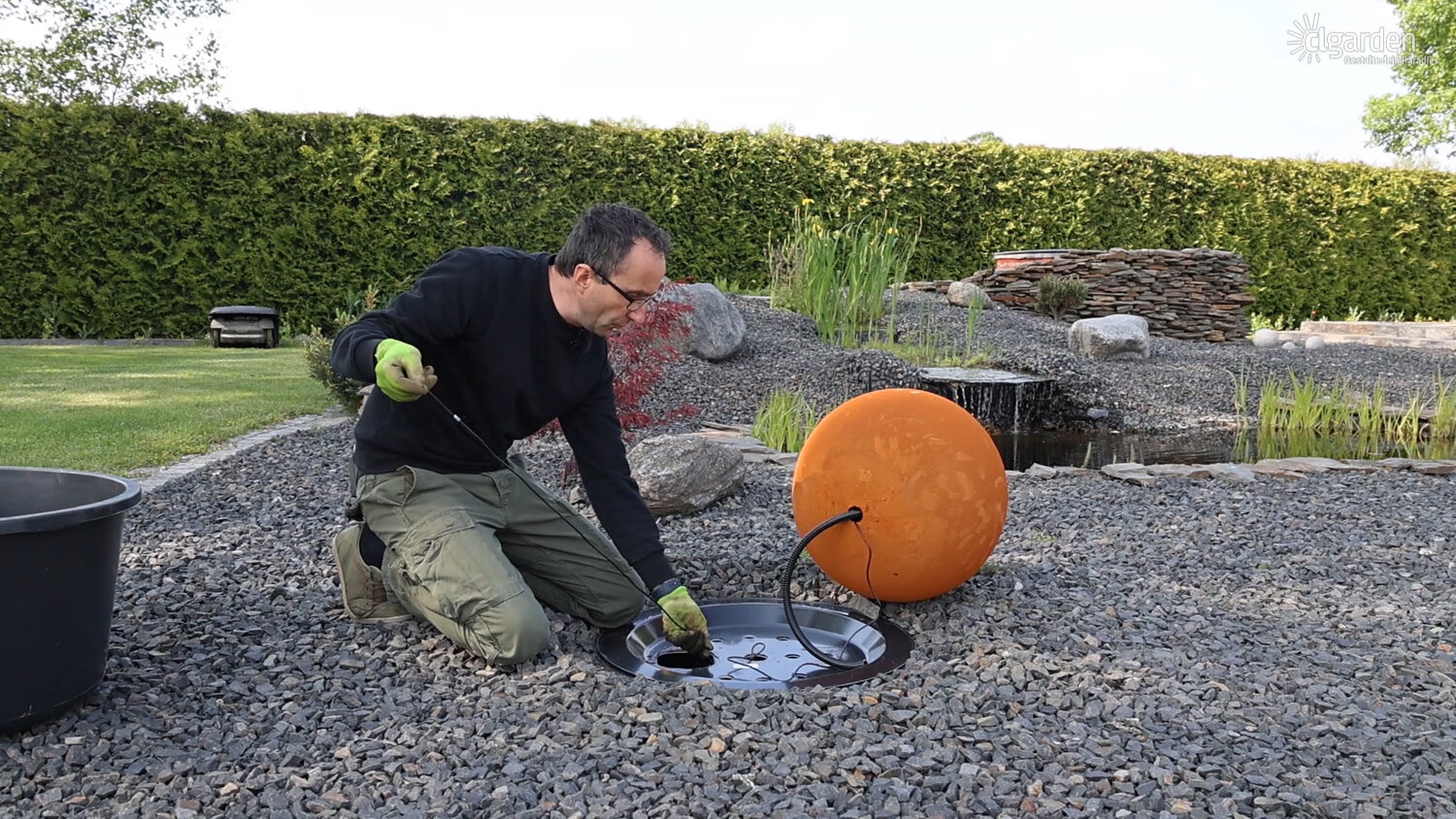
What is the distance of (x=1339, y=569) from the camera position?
3504mm

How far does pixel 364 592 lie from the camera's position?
286cm

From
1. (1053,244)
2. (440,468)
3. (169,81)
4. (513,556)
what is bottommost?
(513,556)

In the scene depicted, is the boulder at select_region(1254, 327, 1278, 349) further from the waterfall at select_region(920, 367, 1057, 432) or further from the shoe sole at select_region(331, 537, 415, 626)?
the shoe sole at select_region(331, 537, 415, 626)

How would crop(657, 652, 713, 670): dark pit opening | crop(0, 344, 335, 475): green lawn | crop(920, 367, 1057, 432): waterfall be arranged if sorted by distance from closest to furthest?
crop(657, 652, 713, 670): dark pit opening, crop(0, 344, 335, 475): green lawn, crop(920, 367, 1057, 432): waterfall

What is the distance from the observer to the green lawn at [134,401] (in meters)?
5.25

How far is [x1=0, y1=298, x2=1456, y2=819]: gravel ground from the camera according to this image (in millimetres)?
1932

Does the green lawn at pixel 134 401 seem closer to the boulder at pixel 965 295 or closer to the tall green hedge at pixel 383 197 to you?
the tall green hedge at pixel 383 197

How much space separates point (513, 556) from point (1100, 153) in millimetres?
13185

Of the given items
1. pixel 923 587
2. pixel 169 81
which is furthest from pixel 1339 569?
pixel 169 81

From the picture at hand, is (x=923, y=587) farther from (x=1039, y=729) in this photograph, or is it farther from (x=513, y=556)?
(x=513, y=556)

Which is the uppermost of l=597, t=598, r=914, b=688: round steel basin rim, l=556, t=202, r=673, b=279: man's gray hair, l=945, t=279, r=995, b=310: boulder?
l=945, t=279, r=995, b=310: boulder

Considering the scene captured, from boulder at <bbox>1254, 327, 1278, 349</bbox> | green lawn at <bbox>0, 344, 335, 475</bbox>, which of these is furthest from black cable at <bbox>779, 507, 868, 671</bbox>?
boulder at <bbox>1254, 327, 1278, 349</bbox>

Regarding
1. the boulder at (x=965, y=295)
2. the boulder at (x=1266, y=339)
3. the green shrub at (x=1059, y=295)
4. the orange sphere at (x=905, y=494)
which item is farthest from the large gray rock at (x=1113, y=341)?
the orange sphere at (x=905, y=494)

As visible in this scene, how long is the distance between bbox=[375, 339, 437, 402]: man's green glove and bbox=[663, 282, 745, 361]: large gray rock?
5.35 meters
